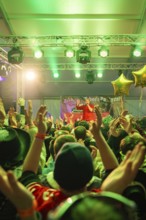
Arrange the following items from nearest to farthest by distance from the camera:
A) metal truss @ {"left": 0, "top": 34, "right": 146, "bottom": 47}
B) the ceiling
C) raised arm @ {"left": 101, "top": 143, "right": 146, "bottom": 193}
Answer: raised arm @ {"left": 101, "top": 143, "right": 146, "bottom": 193} → the ceiling → metal truss @ {"left": 0, "top": 34, "right": 146, "bottom": 47}

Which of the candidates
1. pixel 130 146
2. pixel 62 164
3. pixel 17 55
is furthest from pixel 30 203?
pixel 17 55

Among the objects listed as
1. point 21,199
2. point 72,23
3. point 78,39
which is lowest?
point 21,199

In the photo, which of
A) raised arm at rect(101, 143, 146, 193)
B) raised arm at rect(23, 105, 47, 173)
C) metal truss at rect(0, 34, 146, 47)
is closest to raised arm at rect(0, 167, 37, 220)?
raised arm at rect(101, 143, 146, 193)

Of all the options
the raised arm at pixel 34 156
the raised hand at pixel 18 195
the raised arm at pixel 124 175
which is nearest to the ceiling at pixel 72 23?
the raised arm at pixel 34 156

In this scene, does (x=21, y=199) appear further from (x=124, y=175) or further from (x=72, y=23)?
(x=72, y=23)

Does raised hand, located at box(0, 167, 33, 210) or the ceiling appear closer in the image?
raised hand, located at box(0, 167, 33, 210)

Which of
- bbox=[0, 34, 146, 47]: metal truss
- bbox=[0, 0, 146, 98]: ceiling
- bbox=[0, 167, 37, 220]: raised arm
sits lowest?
bbox=[0, 167, 37, 220]: raised arm

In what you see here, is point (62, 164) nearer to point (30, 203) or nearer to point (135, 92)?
point (30, 203)

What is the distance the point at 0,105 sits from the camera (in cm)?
377

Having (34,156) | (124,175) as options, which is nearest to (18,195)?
(124,175)

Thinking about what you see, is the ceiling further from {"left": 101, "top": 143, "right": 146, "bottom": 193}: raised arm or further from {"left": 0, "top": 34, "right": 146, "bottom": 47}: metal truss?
{"left": 101, "top": 143, "right": 146, "bottom": 193}: raised arm

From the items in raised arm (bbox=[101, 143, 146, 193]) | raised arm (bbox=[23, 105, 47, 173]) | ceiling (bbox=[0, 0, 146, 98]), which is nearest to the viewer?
raised arm (bbox=[101, 143, 146, 193])

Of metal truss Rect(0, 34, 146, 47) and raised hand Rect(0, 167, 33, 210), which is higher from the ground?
metal truss Rect(0, 34, 146, 47)

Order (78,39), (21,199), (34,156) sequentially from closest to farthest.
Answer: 1. (21,199)
2. (34,156)
3. (78,39)
